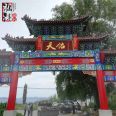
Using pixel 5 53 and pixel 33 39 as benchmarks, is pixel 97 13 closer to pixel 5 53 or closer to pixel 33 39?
pixel 33 39

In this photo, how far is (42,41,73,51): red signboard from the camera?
13.7 meters

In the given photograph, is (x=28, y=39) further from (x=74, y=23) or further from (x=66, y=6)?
(x=66, y=6)

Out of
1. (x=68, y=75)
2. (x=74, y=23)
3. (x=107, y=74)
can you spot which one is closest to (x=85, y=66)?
(x=107, y=74)

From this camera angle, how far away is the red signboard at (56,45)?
13672mm

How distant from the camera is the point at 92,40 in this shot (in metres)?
13.7

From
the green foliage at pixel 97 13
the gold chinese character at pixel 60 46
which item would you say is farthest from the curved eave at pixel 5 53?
the green foliage at pixel 97 13

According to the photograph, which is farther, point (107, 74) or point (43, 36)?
point (43, 36)

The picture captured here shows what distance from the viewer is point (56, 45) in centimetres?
1373

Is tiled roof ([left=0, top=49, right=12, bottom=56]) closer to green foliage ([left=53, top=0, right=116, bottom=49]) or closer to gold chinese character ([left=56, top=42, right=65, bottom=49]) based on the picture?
gold chinese character ([left=56, top=42, right=65, bottom=49])

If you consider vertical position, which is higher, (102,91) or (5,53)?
(5,53)

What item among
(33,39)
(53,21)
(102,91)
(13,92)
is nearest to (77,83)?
(102,91)

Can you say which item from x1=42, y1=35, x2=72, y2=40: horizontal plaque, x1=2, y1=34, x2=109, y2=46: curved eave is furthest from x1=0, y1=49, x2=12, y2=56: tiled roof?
→ x1=42, y1=35, x2=72, y2=40: horizontal plaque

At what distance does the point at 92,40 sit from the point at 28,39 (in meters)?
3.69

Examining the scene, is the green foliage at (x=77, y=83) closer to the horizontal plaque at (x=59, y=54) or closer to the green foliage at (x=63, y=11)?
the horizontal plaque at (x=59, y=54)
